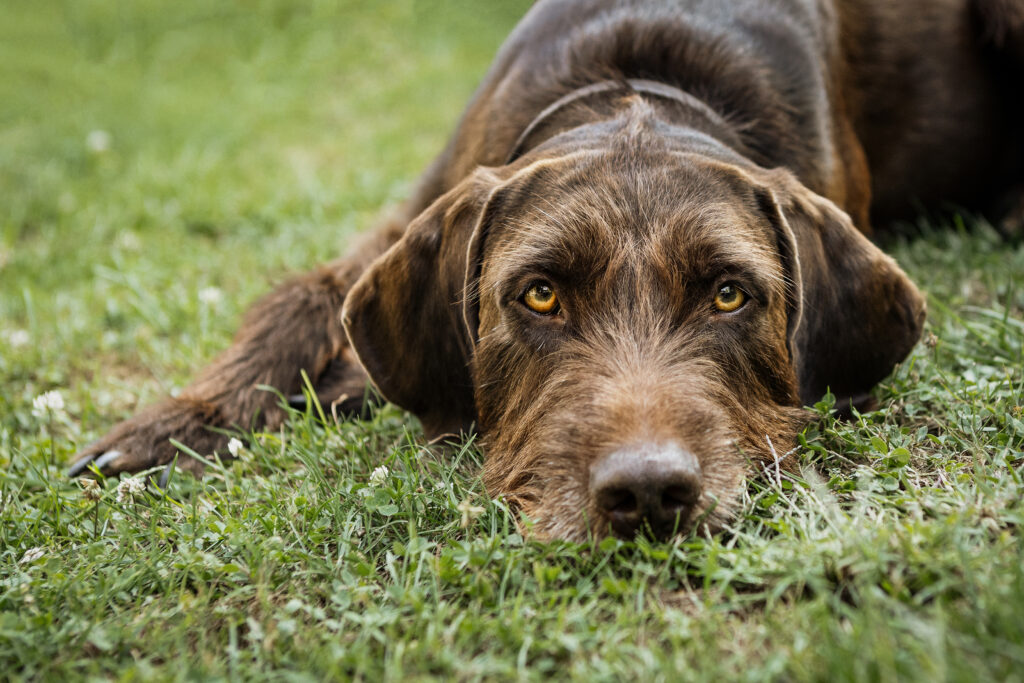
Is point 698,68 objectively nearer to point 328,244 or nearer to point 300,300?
point 300,300

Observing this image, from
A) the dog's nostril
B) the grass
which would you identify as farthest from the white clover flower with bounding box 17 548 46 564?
the dog's nostril

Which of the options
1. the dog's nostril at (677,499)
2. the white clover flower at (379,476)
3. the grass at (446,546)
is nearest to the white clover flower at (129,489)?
the grass at (446,546)

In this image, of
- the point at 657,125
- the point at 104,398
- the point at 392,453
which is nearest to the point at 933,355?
the point at 657,125

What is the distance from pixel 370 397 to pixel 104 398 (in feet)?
4.09

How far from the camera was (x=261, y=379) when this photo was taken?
4.02m

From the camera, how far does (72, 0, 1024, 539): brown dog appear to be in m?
2.73

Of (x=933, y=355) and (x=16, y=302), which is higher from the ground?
(x=16, y=302)

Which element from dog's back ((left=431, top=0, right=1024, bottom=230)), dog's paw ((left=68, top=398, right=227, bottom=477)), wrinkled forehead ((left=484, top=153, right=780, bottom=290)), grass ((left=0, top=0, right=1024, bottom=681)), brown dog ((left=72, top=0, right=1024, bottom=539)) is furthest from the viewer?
dog's back ((left=431, top=0, right=1024, bottom=230))

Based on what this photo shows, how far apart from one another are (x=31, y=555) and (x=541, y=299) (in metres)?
1.74

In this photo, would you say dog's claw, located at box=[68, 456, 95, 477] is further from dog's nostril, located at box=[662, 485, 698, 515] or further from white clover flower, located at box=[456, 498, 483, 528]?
dog's nostril, located at box=[662, 485, 698, 515]

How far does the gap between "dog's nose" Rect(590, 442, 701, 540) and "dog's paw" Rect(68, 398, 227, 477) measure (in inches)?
72.1

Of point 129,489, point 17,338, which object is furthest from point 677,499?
point 17,338

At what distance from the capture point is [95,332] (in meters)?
4.84

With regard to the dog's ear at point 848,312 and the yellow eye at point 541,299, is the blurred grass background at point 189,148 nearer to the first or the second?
the yellow eye at point 541,299
